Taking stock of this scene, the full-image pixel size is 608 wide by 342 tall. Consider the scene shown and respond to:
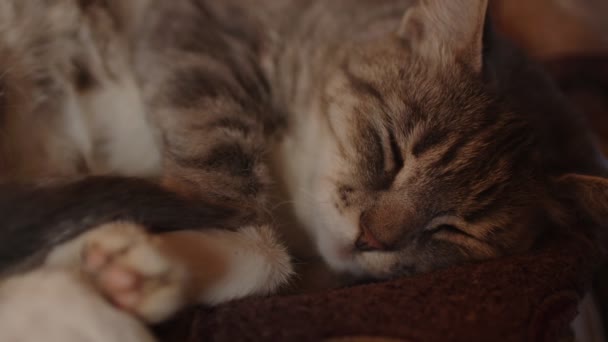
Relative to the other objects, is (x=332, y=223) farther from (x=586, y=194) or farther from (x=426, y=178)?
(x=586, y=194)

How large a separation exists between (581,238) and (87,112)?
120cm

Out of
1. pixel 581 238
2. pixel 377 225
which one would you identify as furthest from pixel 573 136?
pixel 377 225

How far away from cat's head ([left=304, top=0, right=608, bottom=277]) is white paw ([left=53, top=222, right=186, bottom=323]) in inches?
15.0

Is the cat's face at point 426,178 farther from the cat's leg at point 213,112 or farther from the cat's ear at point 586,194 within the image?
the cat's leg at point 213,112

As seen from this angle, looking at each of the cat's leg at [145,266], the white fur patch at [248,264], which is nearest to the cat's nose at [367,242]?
the white fur patch at [248,264]

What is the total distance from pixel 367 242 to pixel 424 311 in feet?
0.65

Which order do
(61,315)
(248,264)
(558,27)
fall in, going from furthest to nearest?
1. (558,27)
2. (248,264)
3. (61,315)

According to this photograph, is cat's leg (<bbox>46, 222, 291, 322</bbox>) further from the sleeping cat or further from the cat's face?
the cat's face

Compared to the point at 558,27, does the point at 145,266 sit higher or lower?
higher

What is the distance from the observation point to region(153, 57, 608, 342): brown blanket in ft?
2.66

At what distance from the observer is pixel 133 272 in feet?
2.57

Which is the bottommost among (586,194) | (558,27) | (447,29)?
(558,27)

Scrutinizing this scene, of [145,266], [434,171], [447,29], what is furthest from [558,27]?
[145,266]

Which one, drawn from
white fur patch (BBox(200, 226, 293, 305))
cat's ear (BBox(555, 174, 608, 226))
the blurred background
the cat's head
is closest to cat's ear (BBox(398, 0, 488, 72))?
the cat's head
